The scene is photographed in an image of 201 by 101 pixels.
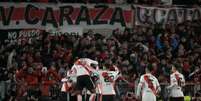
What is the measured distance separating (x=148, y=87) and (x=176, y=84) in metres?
1.31

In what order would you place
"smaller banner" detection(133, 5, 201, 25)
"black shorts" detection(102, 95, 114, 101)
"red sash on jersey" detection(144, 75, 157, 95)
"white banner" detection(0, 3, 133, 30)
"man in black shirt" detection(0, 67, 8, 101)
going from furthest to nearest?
"smaller banner" detection(133, 5, 201, 25)
"white banner" detection(0, 3, 133, 30)
"man in black shirt" detection(0, 67, 8, 101)
"red sash on jersey" detection(144, 75, 157, 95)
"black shorts" detection(102, 95, 114, 101)

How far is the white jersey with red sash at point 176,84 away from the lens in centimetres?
2447

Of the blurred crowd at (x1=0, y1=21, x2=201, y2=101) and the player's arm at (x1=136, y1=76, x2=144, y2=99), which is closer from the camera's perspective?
the player's arm at (x1=136, y1=76, x2=144, y2=99)

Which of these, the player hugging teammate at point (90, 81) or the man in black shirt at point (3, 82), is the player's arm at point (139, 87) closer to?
the player hugging teammate at point (90, 81)

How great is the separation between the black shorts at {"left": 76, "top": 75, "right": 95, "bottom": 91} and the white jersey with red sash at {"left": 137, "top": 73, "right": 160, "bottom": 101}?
1.83 meters

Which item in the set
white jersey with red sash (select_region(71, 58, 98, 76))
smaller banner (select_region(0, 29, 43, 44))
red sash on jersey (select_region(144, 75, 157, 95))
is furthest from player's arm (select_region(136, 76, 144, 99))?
smaller banner (select_region(0, 29, 43, 44))

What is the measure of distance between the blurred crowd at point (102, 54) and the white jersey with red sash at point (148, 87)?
4.11 ft

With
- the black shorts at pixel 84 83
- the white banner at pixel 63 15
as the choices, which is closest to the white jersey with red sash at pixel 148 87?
the black shorts at pixel 84 83

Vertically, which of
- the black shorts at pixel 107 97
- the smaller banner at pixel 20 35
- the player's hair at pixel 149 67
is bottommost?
the black shorts at pixel 107 97

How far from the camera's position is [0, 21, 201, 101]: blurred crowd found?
945 inches

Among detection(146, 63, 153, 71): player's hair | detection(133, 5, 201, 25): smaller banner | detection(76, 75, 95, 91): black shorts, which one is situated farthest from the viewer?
detection(133, 5, 201, 25): smaller banner

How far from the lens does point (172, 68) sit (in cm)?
2502

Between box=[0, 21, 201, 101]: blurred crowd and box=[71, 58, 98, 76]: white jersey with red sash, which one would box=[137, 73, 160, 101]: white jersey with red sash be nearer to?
box=[0, 21, 201, 101]: blurred crowd

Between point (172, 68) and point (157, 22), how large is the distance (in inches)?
219
